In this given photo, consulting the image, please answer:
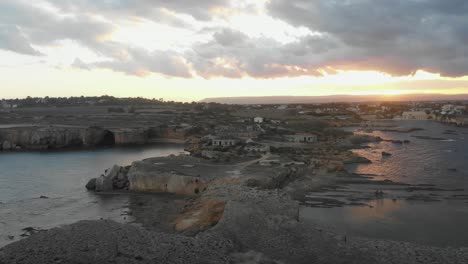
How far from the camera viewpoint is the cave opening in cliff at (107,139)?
62.0 meters

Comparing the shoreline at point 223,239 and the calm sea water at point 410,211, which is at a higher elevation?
the shoreline at point 223,239

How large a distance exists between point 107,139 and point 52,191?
33.3 m

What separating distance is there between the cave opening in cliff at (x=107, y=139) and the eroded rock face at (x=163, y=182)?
1311 inches

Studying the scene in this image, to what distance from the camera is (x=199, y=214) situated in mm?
21719

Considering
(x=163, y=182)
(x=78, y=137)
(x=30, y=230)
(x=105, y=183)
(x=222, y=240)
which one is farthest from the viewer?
(x=78, y=137)

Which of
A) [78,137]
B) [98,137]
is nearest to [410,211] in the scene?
[98,137]

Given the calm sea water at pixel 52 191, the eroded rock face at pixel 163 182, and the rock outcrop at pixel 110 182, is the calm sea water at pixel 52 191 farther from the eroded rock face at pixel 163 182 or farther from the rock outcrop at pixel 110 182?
the eroded rock face at pixel 163 182

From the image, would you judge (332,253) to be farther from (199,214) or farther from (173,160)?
(173,160)

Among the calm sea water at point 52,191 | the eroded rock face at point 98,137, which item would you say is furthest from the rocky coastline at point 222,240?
the eroded rock face at point 98,137

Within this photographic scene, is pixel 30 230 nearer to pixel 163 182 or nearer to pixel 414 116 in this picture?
pixel 163 182

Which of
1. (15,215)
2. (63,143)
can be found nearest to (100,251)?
(15,215)

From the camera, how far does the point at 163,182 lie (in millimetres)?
29094

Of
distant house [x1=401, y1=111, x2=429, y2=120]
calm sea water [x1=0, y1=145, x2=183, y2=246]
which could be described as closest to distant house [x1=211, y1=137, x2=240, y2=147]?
calm sea water [x1=0, y1=145, x2=183, y2=246]

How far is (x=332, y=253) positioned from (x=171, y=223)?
937 centimetres
